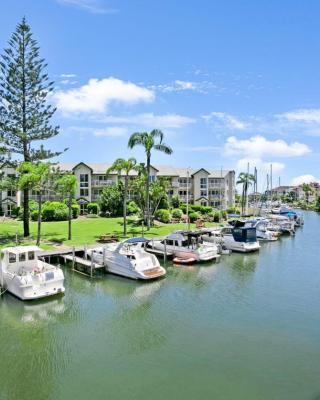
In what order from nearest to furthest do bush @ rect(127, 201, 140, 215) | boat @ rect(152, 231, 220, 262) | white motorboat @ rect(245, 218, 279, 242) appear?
boat @ rect(152, 231, 220, 262)
white motorboat @ rect(245, 218, 279, 242)
bush @ rect(127, 201, 140, 215)

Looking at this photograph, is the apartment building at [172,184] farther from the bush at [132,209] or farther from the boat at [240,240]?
the boat at [240,240]

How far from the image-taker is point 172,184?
70.4 m

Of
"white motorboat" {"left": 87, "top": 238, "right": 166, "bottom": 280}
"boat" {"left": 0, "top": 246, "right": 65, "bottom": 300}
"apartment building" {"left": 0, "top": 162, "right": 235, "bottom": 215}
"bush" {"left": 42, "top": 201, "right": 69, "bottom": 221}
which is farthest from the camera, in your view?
"apartment building" {"left": 0, "top": 162, "right": 235, "bottom": 215}

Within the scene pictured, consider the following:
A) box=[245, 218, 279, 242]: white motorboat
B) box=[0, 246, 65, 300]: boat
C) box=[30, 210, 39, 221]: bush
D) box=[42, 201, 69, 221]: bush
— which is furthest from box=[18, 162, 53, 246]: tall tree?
box=[245, 218, 279, 242]: white motorboat

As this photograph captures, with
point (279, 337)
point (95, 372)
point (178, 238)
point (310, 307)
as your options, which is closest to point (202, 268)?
point (178, 238)

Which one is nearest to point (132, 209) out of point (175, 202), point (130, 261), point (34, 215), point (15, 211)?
point (175, 202)

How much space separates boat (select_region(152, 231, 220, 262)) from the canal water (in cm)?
475

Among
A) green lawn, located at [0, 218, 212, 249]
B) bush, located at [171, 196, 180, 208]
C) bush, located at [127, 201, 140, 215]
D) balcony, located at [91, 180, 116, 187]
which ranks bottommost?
green lawn, located at [0, 218, 212, 249]

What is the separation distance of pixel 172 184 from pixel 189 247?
3955 cm

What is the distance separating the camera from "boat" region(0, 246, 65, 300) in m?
20.3

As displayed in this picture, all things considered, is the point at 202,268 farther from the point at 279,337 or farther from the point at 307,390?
the point at 307,390

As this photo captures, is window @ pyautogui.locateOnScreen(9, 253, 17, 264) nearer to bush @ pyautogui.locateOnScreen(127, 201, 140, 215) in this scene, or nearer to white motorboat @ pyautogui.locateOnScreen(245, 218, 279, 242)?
white motorboat @ pyautogui.locateOnScreen(245, 218, 279, 242)

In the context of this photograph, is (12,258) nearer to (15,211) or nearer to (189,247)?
(189,247)

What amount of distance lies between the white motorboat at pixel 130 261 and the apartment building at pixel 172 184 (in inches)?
1365
